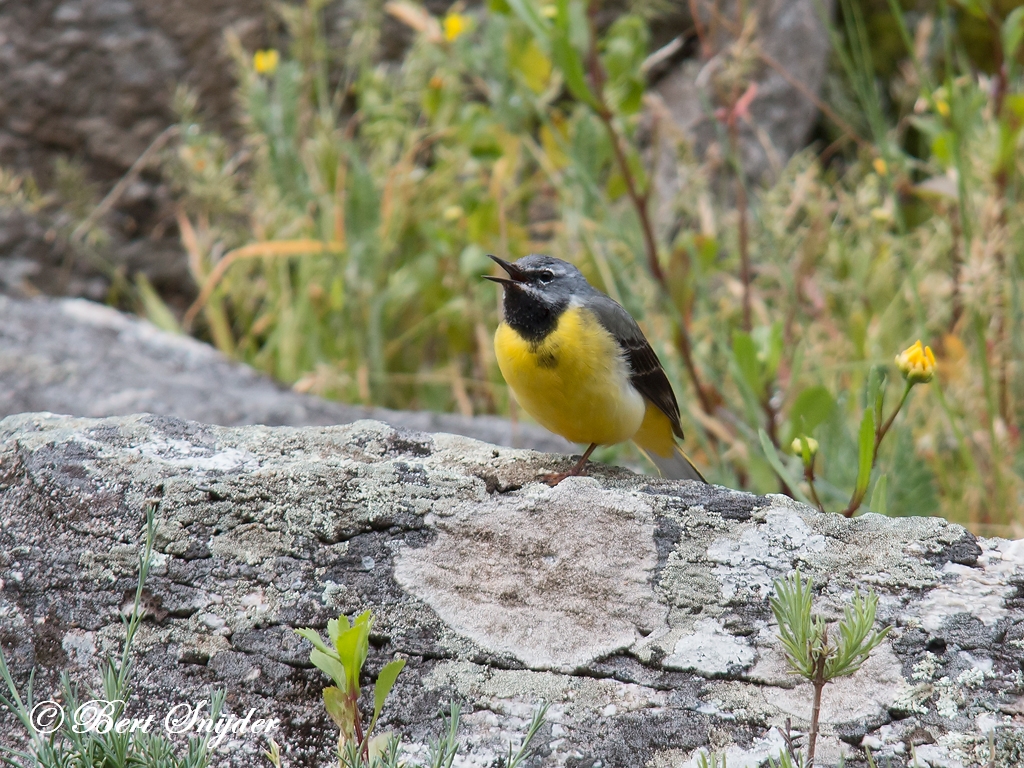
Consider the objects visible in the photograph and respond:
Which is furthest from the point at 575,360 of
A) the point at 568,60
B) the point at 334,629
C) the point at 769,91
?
the point at 769,91

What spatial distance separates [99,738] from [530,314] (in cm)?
217

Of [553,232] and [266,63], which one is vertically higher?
[266,63]

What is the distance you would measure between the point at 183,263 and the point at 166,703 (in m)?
5.17

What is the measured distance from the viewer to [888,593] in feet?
6.89

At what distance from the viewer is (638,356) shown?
144 inches

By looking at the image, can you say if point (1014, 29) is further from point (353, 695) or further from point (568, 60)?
point (353, 695)

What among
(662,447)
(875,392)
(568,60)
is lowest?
(662,447)

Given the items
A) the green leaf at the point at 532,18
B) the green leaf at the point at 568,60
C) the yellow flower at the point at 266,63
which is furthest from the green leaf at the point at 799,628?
the yellow flower at the point at 266,63

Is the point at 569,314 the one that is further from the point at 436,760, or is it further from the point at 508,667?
the point at 436,760

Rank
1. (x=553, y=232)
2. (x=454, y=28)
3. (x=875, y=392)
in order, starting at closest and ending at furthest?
(x=875, y=392), (x=454, y=28), (x=553, y=232)

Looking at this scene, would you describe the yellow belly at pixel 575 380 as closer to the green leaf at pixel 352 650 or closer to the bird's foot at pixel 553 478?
the bird's foot at pixel 553 478

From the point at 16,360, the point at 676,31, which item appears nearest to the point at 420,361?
the point at 16,360

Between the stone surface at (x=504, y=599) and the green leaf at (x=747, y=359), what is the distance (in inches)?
41.4

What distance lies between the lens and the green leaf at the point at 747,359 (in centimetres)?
342
